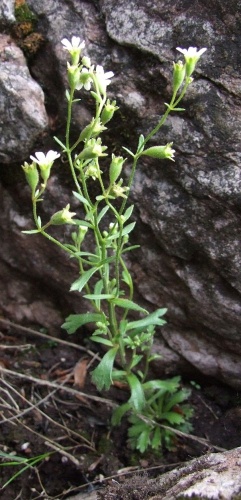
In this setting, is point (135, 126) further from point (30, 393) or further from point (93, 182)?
point (30, 393)

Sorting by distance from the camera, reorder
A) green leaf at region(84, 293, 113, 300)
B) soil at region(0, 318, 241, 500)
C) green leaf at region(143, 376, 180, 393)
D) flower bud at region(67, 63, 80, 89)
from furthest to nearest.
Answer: green leaf at region(143, 376, 180, 393)
soil at region(0, 318, 241, 500)
green leaf at region(84, 293, 113, 300)
flower bud at region(67, 63, 80, 89)

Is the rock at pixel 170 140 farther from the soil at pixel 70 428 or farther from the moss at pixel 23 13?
the soil at pixel 70 428

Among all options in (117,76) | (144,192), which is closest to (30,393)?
(144,192)

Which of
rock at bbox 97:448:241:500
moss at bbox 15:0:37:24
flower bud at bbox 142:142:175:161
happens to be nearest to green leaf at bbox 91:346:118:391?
rock at bbox 97:448:241:500

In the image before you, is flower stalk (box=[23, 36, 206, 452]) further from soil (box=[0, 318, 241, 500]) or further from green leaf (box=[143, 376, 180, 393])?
soil (box=[0, 318, 241, 500])

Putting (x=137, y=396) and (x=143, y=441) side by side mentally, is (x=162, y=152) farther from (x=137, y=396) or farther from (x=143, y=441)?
(x=143, y=441)

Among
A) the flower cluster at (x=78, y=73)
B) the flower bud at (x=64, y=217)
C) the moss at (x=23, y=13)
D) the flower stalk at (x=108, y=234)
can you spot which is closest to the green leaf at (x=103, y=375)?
the flower stalk at (x=108, y=234)
